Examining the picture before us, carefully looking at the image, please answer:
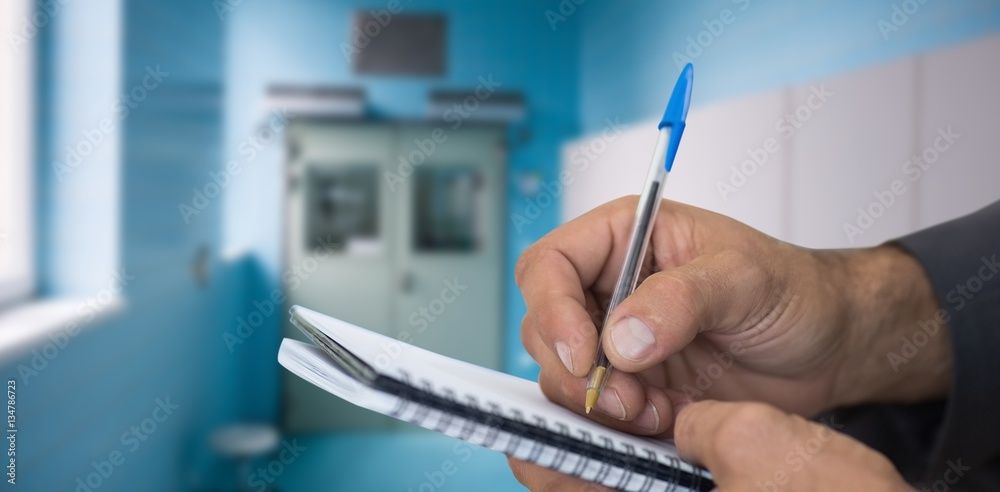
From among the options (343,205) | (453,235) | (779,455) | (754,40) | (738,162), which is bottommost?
(453,235)

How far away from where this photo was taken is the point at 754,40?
3.07ft

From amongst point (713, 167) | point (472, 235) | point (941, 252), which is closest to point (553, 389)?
point (941, 252)

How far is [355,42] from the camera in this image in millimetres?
2396

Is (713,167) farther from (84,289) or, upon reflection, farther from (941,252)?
(84,289)

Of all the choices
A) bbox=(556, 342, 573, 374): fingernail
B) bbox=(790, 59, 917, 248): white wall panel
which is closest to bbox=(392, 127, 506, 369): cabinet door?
bbox=(790, 59, 917, 248): white wall panel

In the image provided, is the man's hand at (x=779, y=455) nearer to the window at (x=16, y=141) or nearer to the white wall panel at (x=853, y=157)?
the white wall panel at (x=853, y=157)

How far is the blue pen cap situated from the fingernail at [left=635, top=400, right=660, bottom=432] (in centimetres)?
13

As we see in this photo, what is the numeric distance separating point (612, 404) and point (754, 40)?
86 cm

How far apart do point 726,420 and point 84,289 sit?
3.06 feet

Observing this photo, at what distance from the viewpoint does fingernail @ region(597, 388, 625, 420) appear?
275mm

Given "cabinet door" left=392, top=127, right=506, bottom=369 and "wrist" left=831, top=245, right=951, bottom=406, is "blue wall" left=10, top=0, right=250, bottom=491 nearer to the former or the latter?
"wrist" left=831, top=245, right=951, bottom=406

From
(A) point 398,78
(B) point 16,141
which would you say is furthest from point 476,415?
(A) point 398,78

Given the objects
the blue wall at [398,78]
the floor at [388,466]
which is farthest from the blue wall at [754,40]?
the floor at [388,466]

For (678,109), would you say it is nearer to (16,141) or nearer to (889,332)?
(889,332)
